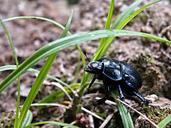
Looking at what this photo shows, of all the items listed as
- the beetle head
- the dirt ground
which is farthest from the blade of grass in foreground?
the dirt ground

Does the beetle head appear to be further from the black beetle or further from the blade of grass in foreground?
the blade of grass in foreground

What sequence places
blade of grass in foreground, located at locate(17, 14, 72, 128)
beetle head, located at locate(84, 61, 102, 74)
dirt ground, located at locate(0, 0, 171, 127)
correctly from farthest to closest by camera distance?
dirt ground, located at locate(0, 0, 171, 127) < beetle head, located at locate(84, 61, 102, 74) < blade of grass in foreground, located at locate(17, 14, 72, 128)

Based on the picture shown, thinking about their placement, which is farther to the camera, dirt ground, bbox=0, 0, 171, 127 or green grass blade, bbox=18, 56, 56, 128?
dirt ground, bbox=0, 0, 171, 127

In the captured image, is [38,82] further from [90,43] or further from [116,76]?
[90,43]

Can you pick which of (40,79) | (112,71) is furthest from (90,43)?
(40,79)

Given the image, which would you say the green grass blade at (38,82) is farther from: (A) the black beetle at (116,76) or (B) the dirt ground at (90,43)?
(B) the dirt ground at (90,43)

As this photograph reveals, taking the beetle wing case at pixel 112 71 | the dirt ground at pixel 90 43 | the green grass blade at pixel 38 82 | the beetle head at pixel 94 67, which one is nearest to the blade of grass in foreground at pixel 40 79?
the green grass blade at pixel 38 82

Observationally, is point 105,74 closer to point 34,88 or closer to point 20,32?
point 34,88
